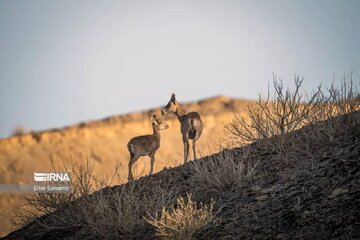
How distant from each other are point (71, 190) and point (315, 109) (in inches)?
213

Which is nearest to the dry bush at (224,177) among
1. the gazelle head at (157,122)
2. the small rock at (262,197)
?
the small rock at (262,197)

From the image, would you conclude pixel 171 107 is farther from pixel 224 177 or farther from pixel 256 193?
pixel 256 193

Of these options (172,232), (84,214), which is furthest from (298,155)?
(84,214)

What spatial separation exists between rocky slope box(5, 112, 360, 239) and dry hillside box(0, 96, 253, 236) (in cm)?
1913

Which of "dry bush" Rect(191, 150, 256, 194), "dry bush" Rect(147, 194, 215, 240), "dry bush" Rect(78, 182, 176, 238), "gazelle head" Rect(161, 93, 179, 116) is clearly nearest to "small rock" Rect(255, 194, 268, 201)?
"dry bush" Rect(191, 150, 256, 194)

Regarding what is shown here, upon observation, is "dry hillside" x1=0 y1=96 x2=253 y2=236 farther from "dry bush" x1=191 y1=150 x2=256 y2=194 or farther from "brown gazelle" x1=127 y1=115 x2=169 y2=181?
"dry bush" x1=191 y1=150 x2=256 y2=194

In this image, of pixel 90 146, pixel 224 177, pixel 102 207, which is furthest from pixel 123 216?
pixel 90 146

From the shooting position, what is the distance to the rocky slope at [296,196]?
6.76 metres

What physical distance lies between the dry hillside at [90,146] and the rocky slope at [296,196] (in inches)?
753

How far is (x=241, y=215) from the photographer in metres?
7.89

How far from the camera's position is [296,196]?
7.73 meters

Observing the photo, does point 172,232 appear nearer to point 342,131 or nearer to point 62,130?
point 342,131

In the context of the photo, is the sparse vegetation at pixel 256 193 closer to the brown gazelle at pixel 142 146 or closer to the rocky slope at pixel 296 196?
the rocky slope at pixel 296 196

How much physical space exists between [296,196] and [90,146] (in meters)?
26.3
